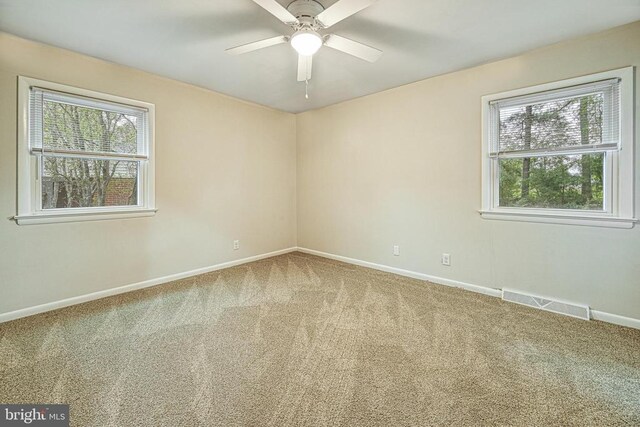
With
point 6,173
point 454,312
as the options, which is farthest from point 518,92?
point 6,173

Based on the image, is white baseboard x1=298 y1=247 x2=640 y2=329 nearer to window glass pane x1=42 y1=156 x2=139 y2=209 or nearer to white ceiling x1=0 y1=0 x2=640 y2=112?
white ceiling x1=0 y1=0 x2=640 y2=112

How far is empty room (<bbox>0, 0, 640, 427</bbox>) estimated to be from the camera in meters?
1.61

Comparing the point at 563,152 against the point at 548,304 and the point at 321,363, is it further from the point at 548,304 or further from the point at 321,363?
the point at 321,363

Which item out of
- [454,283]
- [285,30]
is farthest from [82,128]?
[454,283]

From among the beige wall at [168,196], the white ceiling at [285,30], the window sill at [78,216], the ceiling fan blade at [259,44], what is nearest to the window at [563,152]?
the white ceiling at [285,30]

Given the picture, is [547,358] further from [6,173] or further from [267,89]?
A: [6,173]

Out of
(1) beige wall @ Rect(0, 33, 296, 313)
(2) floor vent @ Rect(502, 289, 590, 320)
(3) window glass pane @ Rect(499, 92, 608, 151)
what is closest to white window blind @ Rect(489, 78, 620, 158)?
(3) window glass pane @ Rect(499, 92, 608, 151)

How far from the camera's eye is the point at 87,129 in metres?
2.82

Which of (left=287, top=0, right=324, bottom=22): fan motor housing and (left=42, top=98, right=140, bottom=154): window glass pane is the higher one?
(left=287, top=0, right=324, bottom=22): fan motor housing

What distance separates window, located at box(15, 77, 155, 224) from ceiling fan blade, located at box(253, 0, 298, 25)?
2116 millimetres

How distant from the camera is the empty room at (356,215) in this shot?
63.5 inches

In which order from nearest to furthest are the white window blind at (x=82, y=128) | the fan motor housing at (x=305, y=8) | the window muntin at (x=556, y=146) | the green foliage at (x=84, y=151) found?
the fan motor housing at (x=305, y=8), the window muntin at (x=556, y=146), the white window blind at (x=82, y=128), the green foliage at (x=84, y=151)

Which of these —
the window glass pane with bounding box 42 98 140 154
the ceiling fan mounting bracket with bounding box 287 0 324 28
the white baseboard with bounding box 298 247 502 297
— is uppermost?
the ceiling fan mounting bracket with bounding box 287 0 324 28

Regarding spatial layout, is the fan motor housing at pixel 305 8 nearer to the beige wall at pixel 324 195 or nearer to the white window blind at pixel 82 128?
the beige wall at pixel 324 195
